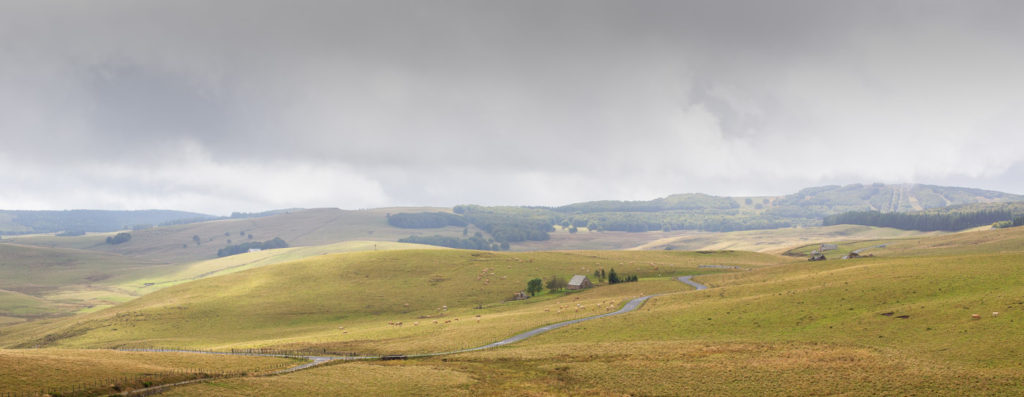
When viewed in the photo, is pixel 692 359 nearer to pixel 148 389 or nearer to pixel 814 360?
pixel 814 360

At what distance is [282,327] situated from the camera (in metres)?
110

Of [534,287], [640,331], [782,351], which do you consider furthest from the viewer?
[534,287]

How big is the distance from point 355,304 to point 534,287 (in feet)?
144

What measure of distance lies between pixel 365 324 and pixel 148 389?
67.0 metres

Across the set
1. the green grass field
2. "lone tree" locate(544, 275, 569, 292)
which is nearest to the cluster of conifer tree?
the green grass field

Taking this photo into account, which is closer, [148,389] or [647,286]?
[148,389]

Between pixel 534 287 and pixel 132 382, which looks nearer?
pixel 132 382

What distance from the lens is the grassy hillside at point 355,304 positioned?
87.7m

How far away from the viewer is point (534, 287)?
131625 millimetres

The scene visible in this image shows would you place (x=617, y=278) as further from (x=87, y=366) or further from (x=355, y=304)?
(x=87, y=366)

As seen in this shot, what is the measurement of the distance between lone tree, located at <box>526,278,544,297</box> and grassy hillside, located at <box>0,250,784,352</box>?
4.03 meters

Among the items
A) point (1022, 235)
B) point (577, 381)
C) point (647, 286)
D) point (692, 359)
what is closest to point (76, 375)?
point (577, 381)

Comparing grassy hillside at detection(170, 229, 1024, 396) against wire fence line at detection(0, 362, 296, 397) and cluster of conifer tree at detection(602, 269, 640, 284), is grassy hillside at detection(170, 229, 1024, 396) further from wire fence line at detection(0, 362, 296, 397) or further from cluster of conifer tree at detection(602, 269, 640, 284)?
cluster of conifer tree at detection(602, 269, 640, 284)

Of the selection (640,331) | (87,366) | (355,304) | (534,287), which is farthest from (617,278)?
(87,366)
